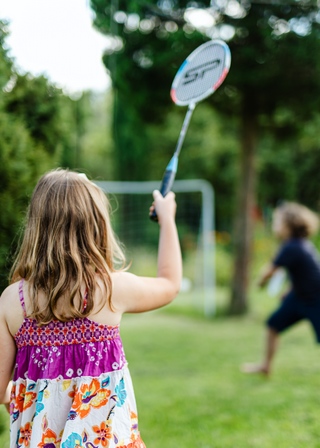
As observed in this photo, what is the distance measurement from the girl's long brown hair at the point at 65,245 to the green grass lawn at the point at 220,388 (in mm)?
1627

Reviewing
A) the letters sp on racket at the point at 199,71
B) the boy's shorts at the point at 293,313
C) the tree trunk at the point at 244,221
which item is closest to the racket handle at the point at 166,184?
the letters sp on racket at the point at 199,71

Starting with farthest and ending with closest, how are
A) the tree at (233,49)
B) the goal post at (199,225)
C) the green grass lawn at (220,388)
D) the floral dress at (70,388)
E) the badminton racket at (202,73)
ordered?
the goal post at (199,225)
the tree at (233,49)
the green grass lawn at (220,388)
the badminton racket at (202,73)
the floral dress at (70,388)

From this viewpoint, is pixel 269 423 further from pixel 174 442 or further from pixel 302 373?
pixel 302 373

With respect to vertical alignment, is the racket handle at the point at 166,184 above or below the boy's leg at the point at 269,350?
above

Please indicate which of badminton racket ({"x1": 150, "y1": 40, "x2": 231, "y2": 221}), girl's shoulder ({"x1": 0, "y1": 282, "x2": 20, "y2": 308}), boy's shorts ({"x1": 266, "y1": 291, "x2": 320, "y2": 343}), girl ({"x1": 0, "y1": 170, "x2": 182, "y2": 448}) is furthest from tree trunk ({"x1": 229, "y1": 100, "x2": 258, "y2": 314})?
girl's shoulder ({"x1": 0, "y1": 282, "x2": 20, "y2": 308})

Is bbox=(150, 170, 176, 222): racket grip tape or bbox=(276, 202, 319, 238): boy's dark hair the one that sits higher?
bbox=(276, 202, 319, 238): boy's dark hair

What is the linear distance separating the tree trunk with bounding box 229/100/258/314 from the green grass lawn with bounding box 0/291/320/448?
0.79 m

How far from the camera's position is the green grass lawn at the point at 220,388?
3.65 meters

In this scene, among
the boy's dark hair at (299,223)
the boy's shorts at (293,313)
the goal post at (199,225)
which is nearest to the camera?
the boy's shorts at (293,313)

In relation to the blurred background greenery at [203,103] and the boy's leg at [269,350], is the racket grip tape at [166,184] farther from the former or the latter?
the boy's leg at [269,350]

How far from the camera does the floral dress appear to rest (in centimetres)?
173

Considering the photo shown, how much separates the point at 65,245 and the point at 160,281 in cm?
38

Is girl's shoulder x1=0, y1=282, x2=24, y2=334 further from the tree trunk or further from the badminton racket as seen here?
the tree trunk

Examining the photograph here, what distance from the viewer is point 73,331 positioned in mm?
1771
